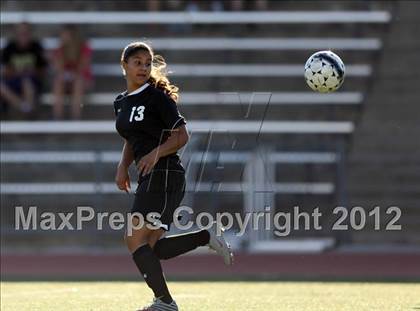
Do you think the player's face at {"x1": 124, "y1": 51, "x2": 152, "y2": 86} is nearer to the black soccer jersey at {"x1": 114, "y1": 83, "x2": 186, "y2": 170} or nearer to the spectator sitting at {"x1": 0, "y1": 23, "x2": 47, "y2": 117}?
the black soccer jersey at {"x1": 114, "y1": 83, "x2": 186, "y2": 170}

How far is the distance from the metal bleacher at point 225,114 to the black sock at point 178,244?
745 centimetres

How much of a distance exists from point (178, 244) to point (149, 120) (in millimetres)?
1025

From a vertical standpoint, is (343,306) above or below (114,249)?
above

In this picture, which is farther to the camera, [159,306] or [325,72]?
[325,72]

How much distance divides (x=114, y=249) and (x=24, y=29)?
4029 mm

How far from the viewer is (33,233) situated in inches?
662

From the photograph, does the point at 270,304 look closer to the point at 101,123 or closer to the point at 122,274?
the point at 122,274

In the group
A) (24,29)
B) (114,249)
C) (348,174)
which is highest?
(24,29)

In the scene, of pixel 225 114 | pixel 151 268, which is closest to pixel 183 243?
pixel 151 268

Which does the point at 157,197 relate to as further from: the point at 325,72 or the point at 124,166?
the point at 325,72

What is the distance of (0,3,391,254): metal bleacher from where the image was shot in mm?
16625

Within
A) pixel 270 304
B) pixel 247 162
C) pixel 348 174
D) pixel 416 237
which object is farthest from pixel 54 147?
pixel 270 304

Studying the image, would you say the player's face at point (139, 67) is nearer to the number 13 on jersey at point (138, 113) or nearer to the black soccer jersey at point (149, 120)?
the black soccer jersey at point (149, 120)

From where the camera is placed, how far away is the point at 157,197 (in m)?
8.27
